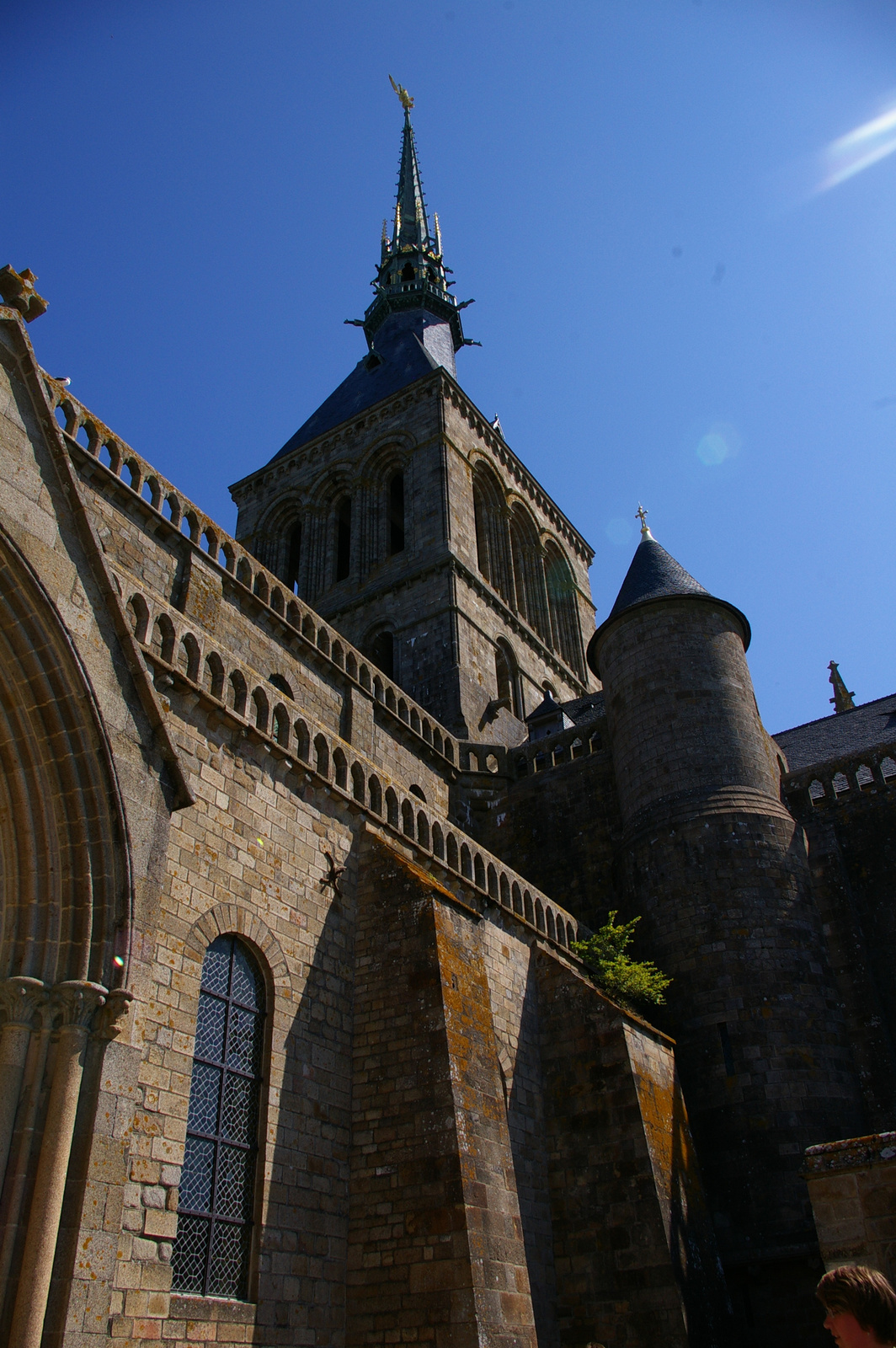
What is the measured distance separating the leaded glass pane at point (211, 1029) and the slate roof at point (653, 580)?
11.9 meters

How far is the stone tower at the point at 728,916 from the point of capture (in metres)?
12.3

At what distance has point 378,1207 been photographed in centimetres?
872

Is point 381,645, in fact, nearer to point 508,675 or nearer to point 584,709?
point 508,675

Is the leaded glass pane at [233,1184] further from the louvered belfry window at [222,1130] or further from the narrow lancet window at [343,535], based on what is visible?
the narrow lancet window at [343,535]

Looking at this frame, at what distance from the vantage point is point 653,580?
18.9 meters

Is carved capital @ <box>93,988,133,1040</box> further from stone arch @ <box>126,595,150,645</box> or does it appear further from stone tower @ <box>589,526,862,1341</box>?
stone tower @ <box>589,526,862,1341</box>

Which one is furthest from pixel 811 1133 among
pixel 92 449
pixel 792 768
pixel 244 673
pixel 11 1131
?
pixel 92 449

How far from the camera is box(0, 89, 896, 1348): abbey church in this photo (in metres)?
6.84

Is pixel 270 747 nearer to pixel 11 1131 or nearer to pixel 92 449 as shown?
pixel 11 1131

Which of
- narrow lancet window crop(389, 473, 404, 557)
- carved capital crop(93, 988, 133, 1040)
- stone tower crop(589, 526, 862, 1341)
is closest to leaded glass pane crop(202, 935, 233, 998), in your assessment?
carved capital crop(93, 988, 133, 1040)

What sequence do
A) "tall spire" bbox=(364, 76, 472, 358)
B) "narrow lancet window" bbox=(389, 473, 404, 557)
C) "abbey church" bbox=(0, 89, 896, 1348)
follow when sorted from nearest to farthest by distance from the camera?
"abbey church" bbox=(0, 89, 896, 1348) → "narrow lancet window" bbox=(389, 473, 404, 557) → "tall spire" bbox=(364, 76, 472, 358)

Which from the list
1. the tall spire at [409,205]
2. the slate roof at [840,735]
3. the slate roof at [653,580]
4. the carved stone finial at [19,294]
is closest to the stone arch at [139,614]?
the carved stone finial at [19,294]

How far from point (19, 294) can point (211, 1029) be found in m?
6.36

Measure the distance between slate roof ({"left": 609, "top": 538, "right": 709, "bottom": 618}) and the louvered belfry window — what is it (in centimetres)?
1152
